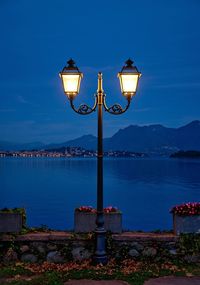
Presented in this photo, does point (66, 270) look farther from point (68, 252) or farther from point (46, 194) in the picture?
point (46, 194)

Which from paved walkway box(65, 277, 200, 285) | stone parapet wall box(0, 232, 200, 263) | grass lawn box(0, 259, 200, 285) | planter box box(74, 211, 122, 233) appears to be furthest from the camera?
planter box box(74, 211, 122, 233)

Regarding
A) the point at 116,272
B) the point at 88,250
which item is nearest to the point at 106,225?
the point at 88,250

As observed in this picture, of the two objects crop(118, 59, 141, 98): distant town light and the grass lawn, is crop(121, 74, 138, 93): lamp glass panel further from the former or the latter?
the grass lawn

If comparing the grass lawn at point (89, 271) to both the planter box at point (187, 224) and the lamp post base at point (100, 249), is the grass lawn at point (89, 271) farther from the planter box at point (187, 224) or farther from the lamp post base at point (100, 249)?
the planter box at point (187, 224)

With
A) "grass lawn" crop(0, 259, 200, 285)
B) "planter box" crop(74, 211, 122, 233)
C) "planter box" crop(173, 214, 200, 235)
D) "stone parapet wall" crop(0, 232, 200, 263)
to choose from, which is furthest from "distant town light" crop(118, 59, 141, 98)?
"grass lawn" crop(0, 259, 200, 285)

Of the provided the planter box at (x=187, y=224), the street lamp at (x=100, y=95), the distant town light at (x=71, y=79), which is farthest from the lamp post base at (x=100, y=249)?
the distant town light at (x=71, y=79)

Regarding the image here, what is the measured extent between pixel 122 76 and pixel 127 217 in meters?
57.2

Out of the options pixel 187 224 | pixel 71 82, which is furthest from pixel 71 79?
pixel 187 224

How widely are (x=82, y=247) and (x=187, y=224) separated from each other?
2450 mm

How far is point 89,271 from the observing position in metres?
9.16

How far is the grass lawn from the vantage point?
28.2 feet

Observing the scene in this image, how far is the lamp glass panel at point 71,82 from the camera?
374 inches

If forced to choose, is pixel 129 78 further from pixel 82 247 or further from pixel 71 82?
pixel 82 247

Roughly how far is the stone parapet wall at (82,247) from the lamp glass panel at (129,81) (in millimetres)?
3309
